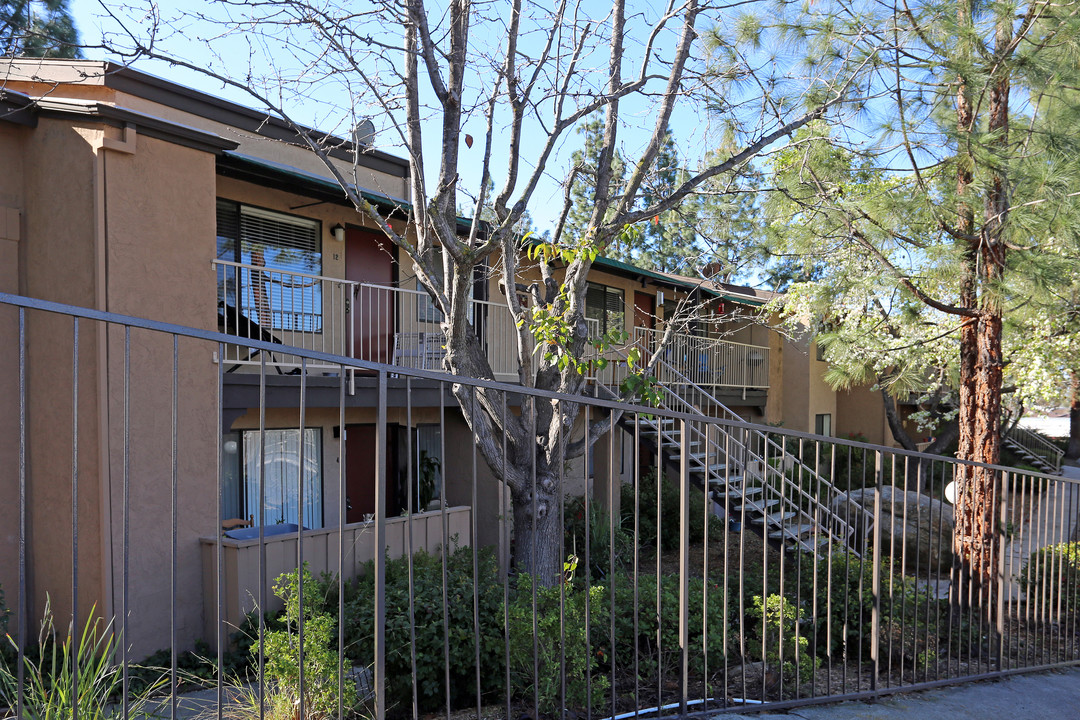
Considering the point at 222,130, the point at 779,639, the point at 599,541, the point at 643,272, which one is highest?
the point at 222,130

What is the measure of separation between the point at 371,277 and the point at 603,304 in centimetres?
662

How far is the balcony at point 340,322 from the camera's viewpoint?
348 inches

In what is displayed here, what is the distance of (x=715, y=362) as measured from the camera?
17141 millimetres

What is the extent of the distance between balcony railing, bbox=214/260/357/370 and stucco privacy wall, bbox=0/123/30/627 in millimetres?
2117

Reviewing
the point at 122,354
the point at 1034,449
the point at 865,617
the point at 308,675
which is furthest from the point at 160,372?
the point at 1034,449

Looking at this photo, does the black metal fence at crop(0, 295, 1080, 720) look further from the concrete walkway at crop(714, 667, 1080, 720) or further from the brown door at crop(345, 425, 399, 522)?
the brown door at crop(345, 425, 399, 522)

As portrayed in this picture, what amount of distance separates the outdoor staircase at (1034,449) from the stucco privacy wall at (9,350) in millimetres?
22026

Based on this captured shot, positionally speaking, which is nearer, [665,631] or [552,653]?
[552,653]

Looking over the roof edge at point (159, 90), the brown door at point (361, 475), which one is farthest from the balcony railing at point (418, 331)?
the roof edge at point (159, 90)

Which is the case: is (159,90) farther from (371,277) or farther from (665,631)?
(665,631)

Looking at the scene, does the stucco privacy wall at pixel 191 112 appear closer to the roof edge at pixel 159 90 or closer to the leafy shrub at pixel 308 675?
the roof edge at pixel 159 90

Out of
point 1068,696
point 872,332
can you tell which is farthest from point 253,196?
point 1068,696

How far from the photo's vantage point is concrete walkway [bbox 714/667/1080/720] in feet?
15.0

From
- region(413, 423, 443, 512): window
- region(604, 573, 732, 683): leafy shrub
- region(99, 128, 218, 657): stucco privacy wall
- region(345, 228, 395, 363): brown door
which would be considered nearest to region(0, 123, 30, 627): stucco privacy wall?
region(99, 128, 218, 657): stucco privacy wall
